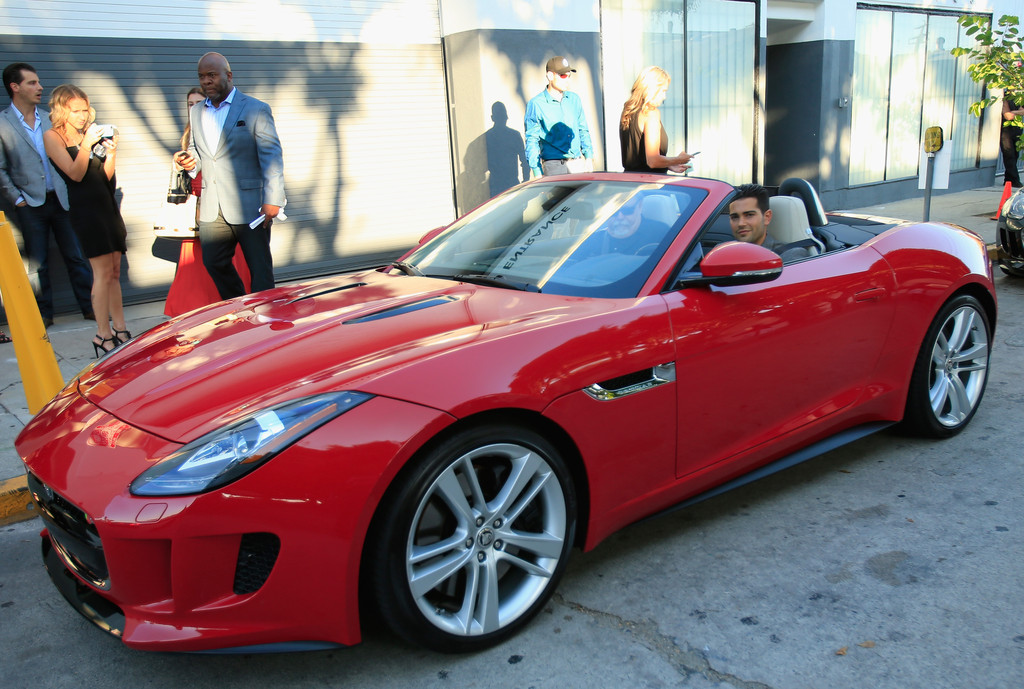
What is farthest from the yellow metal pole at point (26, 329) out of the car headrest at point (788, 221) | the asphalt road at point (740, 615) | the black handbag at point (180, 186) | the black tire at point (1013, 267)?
the black tire at point (1013, 267)

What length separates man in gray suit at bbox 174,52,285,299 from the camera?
17.7 ft

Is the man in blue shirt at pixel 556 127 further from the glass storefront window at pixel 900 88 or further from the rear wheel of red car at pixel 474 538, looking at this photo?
the glass storefront window at pixel 900 88

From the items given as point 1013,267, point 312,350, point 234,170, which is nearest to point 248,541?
point 312,350

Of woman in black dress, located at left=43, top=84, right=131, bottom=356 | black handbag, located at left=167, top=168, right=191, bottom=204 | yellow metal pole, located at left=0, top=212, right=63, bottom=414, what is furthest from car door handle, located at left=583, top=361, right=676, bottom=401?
black handbag, located at left=167, top=168, right=191, bottom=204

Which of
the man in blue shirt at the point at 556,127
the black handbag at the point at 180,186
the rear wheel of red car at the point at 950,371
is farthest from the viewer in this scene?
the man in blue shirt at the point at 556,127

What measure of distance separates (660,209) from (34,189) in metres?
5.76

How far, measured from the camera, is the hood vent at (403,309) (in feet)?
9.21

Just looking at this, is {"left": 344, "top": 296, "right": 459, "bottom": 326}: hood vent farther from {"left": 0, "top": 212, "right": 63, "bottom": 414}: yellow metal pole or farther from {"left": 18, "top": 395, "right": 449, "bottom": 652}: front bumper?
{"left": 0, "top": 212, "right": 63, "bottom": 414}: yellow metal pole

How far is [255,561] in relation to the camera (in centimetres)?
Answer: 210

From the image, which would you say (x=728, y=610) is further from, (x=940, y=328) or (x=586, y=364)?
(x=940, y=328)

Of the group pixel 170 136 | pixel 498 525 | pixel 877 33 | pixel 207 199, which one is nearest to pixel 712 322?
pixel 498 525

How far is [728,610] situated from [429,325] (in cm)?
131

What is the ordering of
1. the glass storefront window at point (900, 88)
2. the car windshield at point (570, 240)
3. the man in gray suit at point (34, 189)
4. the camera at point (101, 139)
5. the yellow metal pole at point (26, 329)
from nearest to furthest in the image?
the car windshield at point (570, 240) → the yellow metal pole at point (26, 329) → the camera at point (101, 139) → the man in gray suit at point (34, 189) → the glass storefront window at point (900, 88)

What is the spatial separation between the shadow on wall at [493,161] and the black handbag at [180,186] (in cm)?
391
